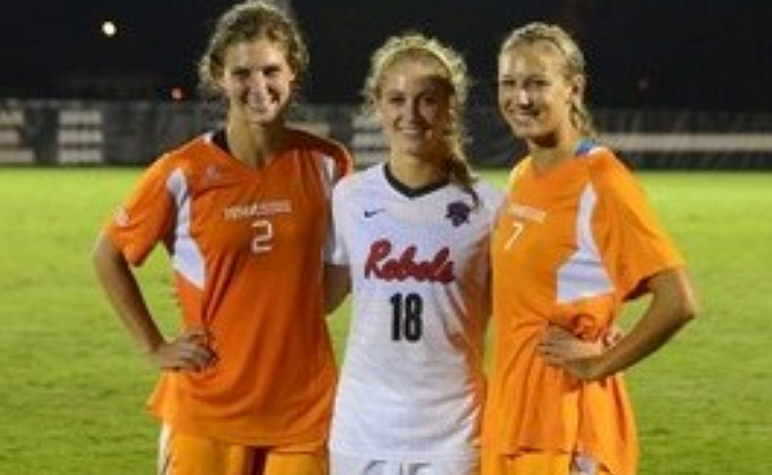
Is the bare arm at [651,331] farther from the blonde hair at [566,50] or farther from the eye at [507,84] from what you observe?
the eye at [507,84]

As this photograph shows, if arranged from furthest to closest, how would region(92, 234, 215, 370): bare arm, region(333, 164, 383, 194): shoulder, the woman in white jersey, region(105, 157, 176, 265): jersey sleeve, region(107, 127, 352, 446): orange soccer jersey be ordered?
1. region(92, 234, 215, 370): bare arm
2. region(105, 157, 176, 265): jersey sleeve
3. region(107, 127, 352, 446): orange soccer jersey
4. region(333, 164, 383, 194): shoulder
5. the woman in white jersey

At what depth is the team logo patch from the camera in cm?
396

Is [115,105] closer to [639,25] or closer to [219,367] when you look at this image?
[639,25]

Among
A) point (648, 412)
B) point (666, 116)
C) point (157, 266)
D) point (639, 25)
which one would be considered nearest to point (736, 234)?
point (157, 266)

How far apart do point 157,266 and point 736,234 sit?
7066mm

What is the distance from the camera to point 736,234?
760 inches

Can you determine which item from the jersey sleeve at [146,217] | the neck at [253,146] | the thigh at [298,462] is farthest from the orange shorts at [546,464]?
the jersey sleeve at [146,217]

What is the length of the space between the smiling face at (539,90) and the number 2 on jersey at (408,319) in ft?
1.46

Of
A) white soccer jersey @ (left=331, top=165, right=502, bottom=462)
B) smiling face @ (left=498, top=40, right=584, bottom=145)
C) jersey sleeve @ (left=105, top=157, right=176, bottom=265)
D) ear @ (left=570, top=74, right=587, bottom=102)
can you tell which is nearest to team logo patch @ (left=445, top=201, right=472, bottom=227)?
white soccer jersey @ (left=331, top=165, right=502, bottom=462)

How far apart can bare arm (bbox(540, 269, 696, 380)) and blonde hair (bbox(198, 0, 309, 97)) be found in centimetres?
101

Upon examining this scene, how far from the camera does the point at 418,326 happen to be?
3.92m

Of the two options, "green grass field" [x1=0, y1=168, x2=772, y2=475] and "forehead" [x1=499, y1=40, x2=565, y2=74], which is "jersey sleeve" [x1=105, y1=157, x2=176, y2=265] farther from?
"green grass field" [x1=0, y1=168, x2=772, y2=475]

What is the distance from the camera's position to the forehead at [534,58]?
12.6ft

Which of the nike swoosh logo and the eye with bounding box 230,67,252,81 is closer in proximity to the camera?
the nike swoosh logo
